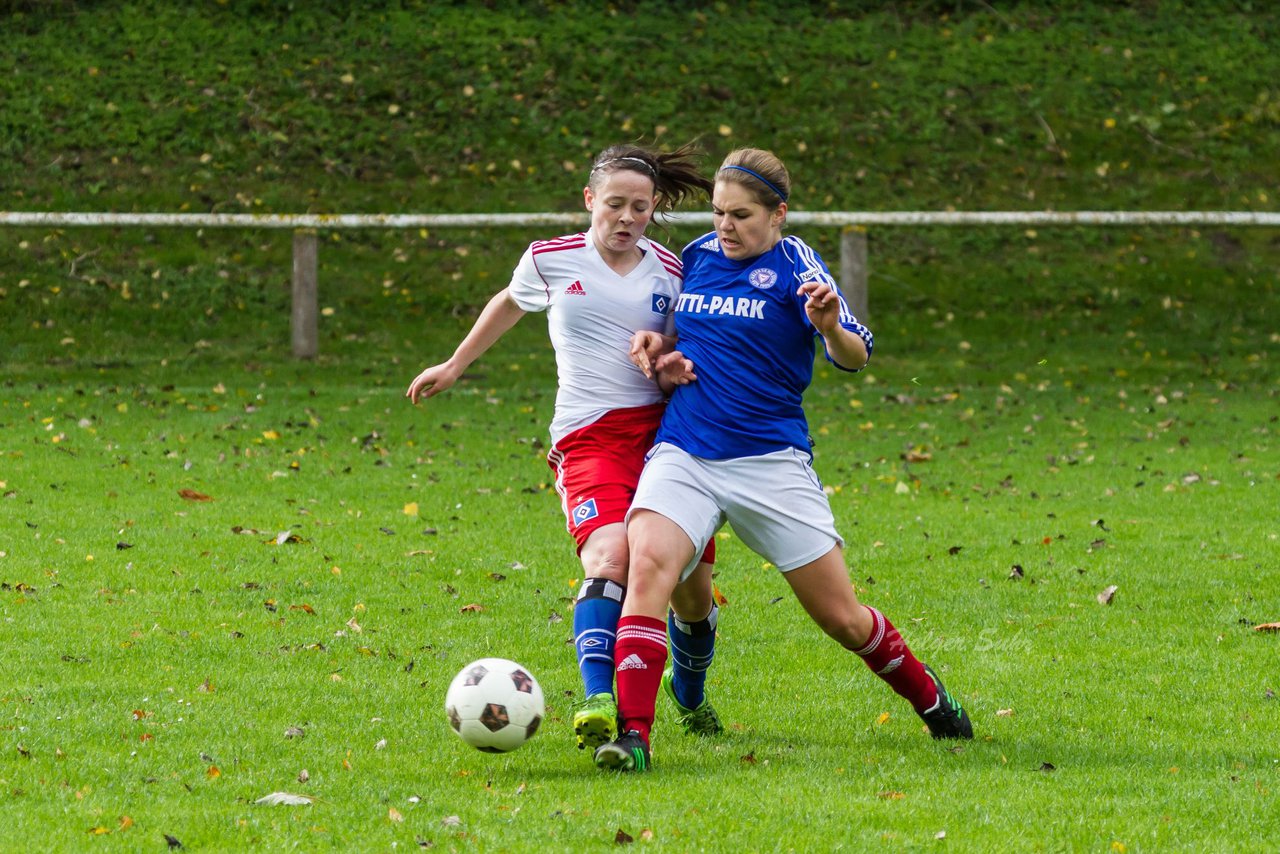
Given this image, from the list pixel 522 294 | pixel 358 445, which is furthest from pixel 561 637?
pixel 358 445

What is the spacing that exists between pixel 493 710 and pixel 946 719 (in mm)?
1593

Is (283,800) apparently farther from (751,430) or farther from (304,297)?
(304,297)

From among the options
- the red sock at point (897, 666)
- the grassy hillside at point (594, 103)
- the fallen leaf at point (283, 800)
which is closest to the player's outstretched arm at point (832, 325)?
the red sock at point (897, 666)

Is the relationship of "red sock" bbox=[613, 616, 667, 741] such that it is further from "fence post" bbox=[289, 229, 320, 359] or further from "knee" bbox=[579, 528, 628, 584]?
"fence post" bbox=[289, 229, 320, 359]

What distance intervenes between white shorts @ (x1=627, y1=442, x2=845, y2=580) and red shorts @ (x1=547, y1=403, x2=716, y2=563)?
128 millimetres

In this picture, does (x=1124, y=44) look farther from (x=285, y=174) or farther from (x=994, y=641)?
(x=994, y=641)

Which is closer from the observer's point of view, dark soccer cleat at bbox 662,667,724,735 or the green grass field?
the green grass field

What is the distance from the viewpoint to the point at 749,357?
5.14 meters

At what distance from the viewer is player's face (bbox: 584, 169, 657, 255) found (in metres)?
5.28

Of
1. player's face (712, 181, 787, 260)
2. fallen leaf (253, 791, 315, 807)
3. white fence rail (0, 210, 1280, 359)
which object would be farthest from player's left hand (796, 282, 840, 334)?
white fence rail (0, 210, 1280, 359)

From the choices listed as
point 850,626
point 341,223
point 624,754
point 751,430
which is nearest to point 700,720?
point 850,626

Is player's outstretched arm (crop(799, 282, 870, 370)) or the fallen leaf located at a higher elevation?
player's outstretched arm (crop(799, 282, 870, 370))

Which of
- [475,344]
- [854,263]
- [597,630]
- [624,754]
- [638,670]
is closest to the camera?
[624,754]

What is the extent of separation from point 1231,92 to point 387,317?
11.7 metres
